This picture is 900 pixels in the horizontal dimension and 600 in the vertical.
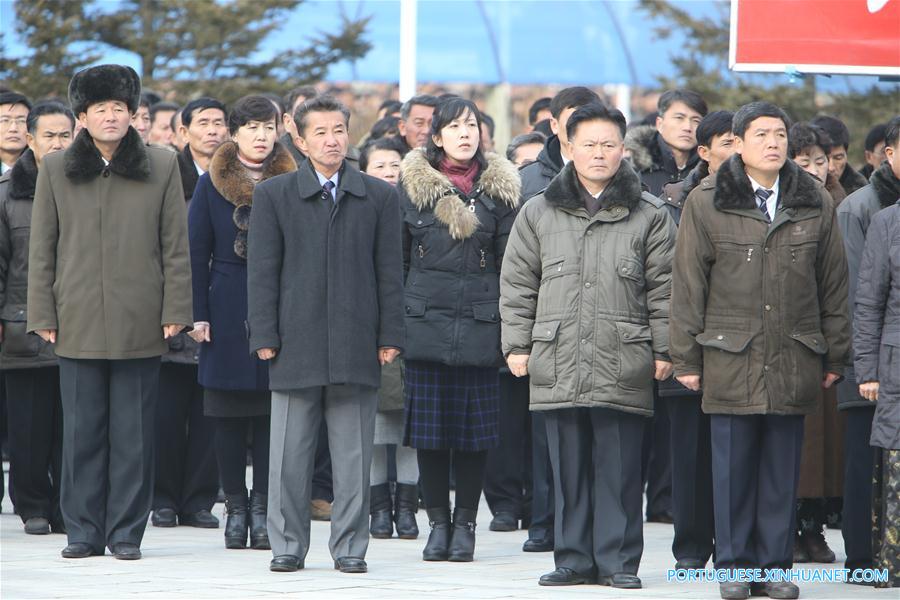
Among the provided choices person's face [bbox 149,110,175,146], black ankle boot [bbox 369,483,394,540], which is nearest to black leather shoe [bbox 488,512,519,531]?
black ankle boot [bbox 369,483,394,540]

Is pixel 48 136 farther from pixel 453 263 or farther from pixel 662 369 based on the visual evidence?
pixel 662 369

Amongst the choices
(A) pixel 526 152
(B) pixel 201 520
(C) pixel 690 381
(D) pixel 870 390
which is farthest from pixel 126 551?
(A) pixel 526 152

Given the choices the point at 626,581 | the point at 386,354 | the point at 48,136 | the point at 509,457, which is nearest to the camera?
the point at 626,581

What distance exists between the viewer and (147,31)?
73.0 ft

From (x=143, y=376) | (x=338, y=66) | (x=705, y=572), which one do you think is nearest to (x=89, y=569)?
(x=143, y=376)

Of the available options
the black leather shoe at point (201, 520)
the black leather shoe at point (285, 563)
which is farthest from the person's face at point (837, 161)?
the black leather shoe at point (201, 520)

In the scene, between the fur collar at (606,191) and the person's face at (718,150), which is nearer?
the fur collar at (606,191)

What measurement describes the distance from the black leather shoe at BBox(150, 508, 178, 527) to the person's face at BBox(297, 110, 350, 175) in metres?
2.94

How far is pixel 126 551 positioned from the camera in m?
8.69

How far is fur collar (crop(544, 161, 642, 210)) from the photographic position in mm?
8031

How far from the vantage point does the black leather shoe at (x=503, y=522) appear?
34.1 feet

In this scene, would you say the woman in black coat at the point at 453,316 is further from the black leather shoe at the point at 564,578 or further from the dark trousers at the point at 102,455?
the dark trousers at the point at 102,455

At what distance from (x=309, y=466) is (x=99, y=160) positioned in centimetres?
203

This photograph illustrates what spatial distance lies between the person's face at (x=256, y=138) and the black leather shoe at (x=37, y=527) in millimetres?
2564
